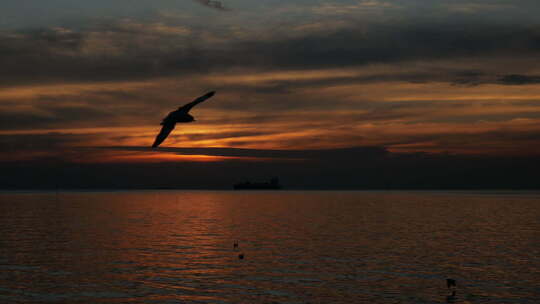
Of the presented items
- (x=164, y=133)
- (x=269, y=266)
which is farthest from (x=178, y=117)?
(x=269, y=266)

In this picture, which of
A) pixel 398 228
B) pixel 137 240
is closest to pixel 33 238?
pixel 137 240

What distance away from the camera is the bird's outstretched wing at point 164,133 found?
93.1ft

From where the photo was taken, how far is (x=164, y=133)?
29.6m

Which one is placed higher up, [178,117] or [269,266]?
[178,117]

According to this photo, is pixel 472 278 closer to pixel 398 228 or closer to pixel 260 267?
pixel 260 267

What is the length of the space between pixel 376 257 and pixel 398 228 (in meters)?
30.6

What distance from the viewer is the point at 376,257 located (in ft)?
159

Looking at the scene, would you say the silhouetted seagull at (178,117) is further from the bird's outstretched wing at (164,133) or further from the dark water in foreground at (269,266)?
the dark water in foreground at (269,266)

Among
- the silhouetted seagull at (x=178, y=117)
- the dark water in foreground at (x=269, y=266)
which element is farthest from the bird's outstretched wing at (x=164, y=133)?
the dark water in foreground at (x=269, y=266)

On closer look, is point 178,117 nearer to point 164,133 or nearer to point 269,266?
point 164,133

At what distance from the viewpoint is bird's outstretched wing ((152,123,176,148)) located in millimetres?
28391

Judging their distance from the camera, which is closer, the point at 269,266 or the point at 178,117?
the point at 178,117

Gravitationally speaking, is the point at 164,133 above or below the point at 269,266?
above

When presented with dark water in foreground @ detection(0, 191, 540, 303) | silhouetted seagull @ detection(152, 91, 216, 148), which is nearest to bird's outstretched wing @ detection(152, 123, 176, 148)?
silhouetted seagull @ detection(152, 91, 216, 148)
